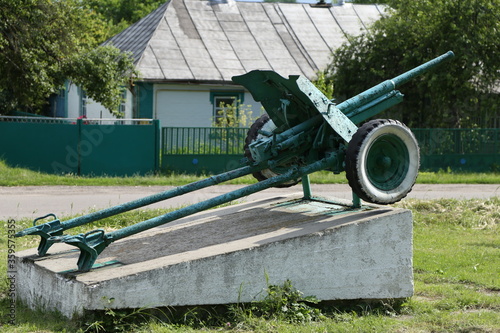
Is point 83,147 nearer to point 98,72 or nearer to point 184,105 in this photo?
point 98,72

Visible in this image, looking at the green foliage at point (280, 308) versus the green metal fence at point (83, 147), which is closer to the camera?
the green foliage at point (280, 308)

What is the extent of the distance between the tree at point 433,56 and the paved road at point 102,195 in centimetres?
445

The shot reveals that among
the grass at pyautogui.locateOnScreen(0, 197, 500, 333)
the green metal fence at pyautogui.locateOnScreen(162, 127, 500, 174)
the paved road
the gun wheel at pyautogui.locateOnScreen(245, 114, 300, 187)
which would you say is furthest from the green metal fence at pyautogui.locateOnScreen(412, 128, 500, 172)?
the gun wheel at pyautogui.locateOnScreen(245, 114, 300, 187)

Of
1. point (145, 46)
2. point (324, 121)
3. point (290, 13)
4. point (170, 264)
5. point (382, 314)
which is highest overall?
point (290, 13)

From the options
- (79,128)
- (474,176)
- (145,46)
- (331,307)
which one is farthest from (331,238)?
(145,46)

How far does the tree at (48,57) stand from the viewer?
18.3 m

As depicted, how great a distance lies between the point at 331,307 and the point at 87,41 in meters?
20.1

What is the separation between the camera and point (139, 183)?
16.8 metres

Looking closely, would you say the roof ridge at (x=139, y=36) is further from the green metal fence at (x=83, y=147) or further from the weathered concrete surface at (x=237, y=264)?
the weathered concrete surface at (x=237, y=264)

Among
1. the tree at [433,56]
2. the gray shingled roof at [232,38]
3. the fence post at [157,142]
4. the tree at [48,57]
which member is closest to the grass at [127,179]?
the fence post at [157,142]

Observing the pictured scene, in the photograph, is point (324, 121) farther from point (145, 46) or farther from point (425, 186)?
point (145, 46)

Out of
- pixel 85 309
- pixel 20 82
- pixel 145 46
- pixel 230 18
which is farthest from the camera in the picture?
pixel 230 18

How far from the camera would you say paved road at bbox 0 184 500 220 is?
1244 centimetres

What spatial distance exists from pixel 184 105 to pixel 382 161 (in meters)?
18.3
